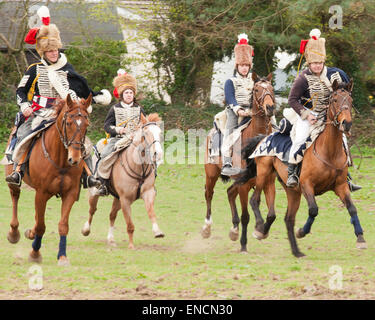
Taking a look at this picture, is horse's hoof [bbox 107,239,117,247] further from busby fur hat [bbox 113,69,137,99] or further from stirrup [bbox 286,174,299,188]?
stirrup [bbox 286,174,299,188]

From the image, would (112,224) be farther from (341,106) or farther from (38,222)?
(341,106)

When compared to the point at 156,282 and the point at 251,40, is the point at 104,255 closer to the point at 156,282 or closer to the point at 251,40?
the point at 156,282

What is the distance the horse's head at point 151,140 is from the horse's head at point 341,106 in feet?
9.40

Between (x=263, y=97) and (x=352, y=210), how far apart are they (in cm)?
246

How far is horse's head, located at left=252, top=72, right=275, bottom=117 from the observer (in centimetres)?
1155

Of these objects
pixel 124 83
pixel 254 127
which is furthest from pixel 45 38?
pixel 254 127

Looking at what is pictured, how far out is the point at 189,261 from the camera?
10547 millimetres

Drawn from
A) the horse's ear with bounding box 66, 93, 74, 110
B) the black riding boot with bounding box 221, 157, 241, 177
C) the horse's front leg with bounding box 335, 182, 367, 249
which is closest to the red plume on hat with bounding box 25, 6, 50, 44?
the horse's ear with bounding box 66, 93, 74, 110

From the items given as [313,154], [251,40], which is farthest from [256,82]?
[251,40]

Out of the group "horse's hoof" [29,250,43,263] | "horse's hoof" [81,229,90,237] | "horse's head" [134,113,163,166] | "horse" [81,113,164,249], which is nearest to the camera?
"horse's hoof" [29,250,43,263]

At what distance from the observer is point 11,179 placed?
34.7 feet

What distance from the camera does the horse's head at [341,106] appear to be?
9.84 m

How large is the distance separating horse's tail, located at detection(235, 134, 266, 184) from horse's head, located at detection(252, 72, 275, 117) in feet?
1.80

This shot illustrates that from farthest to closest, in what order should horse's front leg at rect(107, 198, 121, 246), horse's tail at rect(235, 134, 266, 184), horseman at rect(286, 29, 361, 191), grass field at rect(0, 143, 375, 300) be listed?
1. horse's front leg at rect(107, 198, 121, 246)
2. horse's tail at rect(235, 134, 266, 184)
3. horseman at rect(286, 29, 361, 191)
4. grass field at rect(0, 143, 375, 300)
